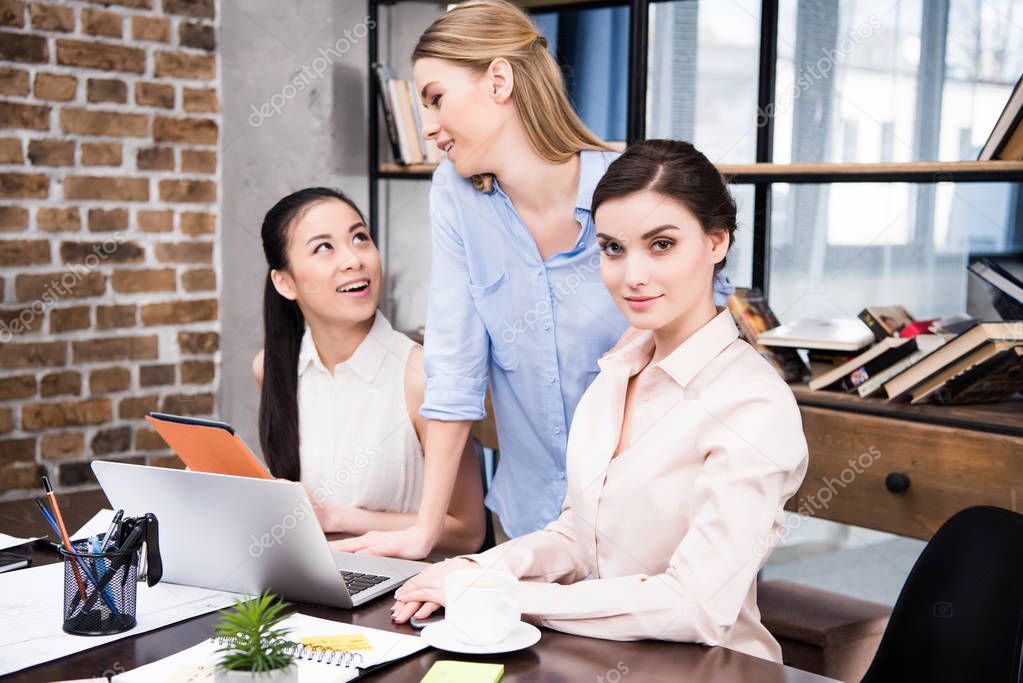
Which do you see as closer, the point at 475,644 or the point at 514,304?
the point at 475,644

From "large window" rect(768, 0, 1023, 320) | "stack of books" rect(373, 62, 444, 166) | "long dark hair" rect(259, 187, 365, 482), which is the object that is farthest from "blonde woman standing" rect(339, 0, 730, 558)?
"stack of books" rect(373, 62, 444, 166)

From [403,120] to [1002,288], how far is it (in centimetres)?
179

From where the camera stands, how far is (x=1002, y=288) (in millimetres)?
2172

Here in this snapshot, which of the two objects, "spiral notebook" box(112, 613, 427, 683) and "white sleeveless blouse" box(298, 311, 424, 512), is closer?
"spiral notebook" box(112, 613, 427, 683)

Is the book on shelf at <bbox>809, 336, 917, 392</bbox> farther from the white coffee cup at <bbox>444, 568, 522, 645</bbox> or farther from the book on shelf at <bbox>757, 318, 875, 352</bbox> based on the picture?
the white coffee cup at <bbox>444, 568, 522, 645</bbox>

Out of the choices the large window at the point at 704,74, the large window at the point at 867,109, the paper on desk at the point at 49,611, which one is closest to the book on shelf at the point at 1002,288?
the large window at the point at 867,109

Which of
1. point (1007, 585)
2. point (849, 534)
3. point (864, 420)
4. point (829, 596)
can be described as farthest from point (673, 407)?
point (849, 534)

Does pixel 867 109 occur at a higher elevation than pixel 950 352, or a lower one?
higher

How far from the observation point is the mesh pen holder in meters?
1.21

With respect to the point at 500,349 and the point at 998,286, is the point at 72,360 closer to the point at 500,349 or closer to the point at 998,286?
the point at 500,349

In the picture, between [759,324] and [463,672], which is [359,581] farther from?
[759,324]

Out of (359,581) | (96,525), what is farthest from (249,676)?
(96,525)

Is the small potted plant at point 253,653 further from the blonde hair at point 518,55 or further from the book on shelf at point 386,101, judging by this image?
the book on shelf at point 386,101

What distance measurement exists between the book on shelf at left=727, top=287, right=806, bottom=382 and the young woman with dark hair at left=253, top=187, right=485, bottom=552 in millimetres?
864
